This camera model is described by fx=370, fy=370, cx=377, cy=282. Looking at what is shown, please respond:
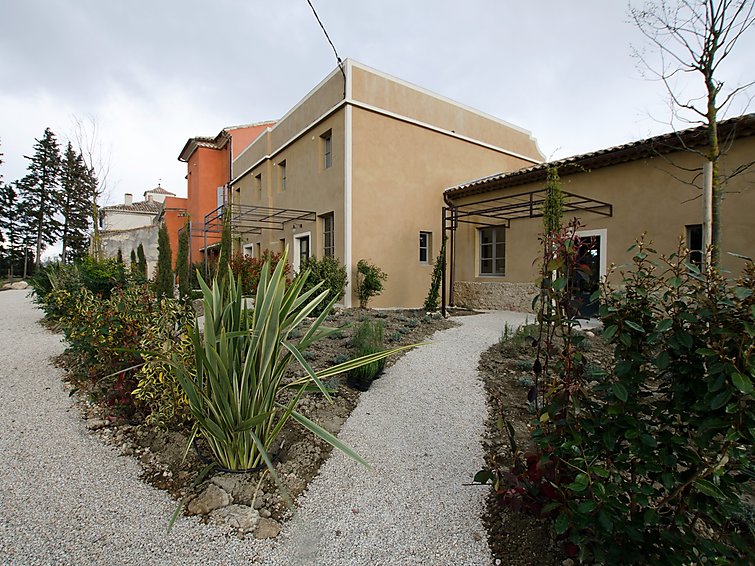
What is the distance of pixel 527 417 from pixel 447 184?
9019 mm

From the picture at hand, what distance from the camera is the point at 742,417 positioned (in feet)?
3.70

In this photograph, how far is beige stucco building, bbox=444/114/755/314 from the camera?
6.12 meters

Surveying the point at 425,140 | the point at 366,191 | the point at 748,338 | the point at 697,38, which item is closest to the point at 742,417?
the point at 748,338

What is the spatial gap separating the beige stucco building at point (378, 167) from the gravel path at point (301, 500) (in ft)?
21.7

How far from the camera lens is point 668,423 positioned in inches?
53.4

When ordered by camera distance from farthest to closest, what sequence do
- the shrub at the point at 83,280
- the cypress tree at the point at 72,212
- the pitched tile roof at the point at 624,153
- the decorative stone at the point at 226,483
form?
1. the cypress tree at the point at 72,212
2. the shrub at the point at 83,280
3. the pitched tile roof at the point at 624,153
4. the decorative stone at the point at 226,483

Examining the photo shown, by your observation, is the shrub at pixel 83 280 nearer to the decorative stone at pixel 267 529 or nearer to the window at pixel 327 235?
the window at pixel 327 235

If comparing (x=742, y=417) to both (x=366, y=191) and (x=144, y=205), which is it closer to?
(x=366, y=191)

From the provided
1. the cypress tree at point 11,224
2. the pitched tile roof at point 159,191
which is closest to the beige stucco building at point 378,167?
the pitched tile roof at point 159,191

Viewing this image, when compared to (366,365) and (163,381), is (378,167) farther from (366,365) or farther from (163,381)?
(163,381)

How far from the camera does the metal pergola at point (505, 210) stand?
773cm

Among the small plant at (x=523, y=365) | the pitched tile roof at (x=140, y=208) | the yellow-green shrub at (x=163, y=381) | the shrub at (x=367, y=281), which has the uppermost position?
the pitched tile roof at (x=140, y=208)

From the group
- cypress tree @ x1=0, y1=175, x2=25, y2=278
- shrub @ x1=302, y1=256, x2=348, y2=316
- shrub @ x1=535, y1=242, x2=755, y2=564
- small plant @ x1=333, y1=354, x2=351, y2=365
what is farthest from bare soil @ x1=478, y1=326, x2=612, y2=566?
cypress tree @ x1=0, y1=175, x2=25, y2=278

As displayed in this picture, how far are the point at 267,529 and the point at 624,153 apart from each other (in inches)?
335
